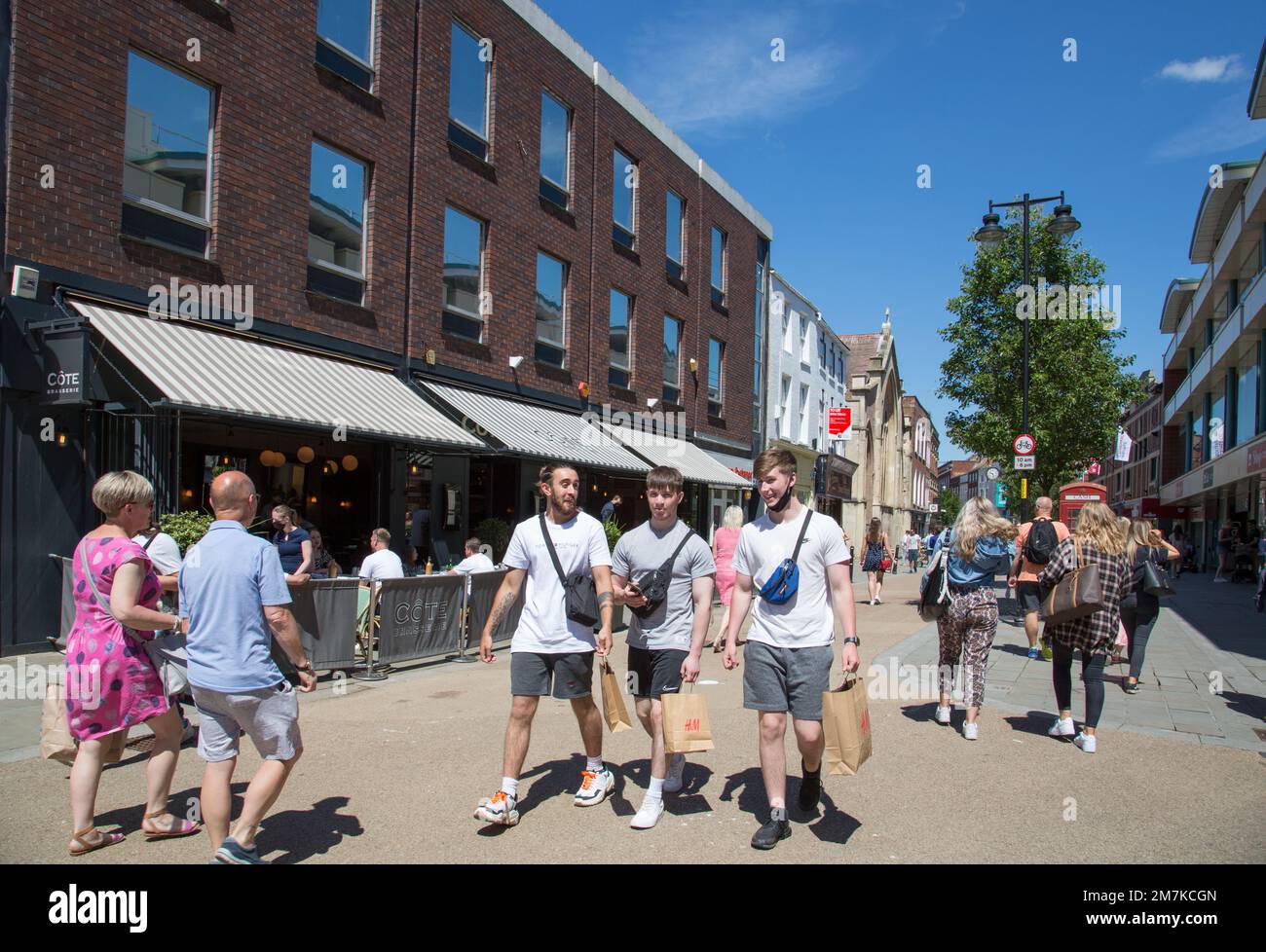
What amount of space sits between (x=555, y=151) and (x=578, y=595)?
16.1 meters

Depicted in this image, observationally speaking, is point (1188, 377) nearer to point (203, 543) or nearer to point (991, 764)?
point (991, 764)

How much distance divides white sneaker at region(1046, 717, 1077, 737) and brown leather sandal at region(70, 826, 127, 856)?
612 centimetres

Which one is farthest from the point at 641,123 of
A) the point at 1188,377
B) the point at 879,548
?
the point at 1188,377

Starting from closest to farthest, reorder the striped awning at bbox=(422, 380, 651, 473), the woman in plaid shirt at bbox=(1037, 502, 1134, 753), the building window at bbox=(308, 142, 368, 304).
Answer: the woman in plaid shirt at bbox=(1037, 502, 1134, 753) < the building window at bbox=(308, 142, 368, 304) < the striped awning at bbox=(422, 380, 651, 473)

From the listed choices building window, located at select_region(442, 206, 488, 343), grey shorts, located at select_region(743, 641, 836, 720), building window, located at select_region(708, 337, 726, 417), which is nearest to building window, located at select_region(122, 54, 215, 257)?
Result: building window, located at select_region(442, 206, 488, 343)

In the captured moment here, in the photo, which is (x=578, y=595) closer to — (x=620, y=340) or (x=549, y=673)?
(x=549, y=673)

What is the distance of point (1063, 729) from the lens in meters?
6.61

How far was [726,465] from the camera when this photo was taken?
27594mm

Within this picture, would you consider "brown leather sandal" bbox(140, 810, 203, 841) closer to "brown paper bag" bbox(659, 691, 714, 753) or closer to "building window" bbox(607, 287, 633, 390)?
"brown paper bag" bbox(659, 691, 714, 753)

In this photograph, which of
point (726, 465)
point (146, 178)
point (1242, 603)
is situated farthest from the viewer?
point (726, 465)

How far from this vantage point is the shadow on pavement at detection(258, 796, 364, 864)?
416cm

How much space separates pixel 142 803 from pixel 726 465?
23.5 m

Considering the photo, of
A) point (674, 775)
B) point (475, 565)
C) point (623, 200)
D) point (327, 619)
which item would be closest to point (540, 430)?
point (475, 565)
